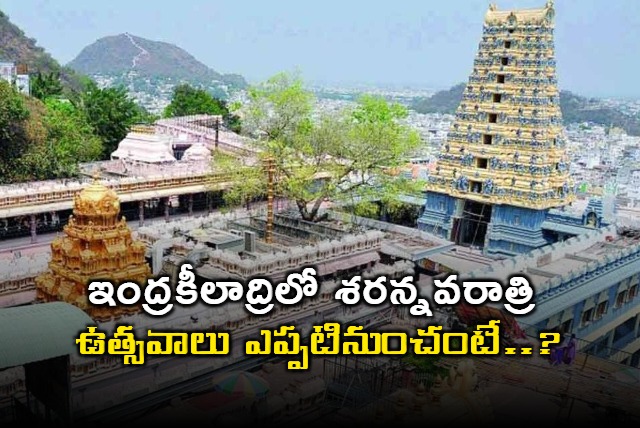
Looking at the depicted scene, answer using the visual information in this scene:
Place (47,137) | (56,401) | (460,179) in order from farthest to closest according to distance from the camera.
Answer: (47,137), (460,179), (56,401)

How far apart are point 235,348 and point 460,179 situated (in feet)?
49.4

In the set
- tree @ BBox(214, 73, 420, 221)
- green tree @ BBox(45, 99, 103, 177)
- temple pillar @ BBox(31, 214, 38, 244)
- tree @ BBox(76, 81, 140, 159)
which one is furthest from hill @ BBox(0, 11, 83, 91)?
tree @ BBox(214, 73, 420, 221)

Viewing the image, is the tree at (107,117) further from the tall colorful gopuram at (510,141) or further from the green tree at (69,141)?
the tall colorful gopuram at (510,141)

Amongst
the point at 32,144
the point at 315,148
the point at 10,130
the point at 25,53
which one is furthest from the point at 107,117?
the point at 25,53

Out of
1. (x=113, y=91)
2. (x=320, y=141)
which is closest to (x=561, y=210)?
(x=320, y=141)

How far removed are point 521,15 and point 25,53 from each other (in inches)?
3340

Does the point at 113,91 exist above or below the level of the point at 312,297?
above

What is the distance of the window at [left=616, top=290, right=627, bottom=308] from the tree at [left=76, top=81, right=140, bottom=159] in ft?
113

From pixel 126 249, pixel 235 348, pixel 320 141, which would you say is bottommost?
pixel 235 348

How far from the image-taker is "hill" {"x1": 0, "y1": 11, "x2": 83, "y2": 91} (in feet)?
304

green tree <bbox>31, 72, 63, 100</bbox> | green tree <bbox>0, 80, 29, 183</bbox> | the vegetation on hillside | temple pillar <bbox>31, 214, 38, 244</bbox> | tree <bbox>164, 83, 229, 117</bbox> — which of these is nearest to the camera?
temple pillar <bbox>31, 214, 38, 244</bbox>

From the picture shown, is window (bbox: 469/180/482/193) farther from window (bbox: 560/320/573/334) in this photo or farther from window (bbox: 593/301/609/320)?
window (bbox: 560/320/573/334)

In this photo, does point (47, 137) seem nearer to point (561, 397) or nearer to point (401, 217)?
point (401, 217)

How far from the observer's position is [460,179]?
94.3ft
